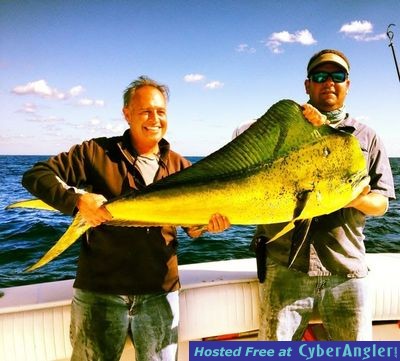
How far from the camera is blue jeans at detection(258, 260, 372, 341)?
2.32m

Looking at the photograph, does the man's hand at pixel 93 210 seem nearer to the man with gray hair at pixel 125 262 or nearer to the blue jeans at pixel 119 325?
the man with gray hair at pixel 125 262

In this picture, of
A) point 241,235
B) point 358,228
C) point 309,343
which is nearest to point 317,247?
point 358,228

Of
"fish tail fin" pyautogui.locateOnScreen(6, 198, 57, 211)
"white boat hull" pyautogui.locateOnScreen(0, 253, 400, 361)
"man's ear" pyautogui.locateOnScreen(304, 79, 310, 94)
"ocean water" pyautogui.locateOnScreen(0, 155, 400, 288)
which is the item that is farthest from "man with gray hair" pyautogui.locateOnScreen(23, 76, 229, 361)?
"ocean water" pyautogui.locateOnScreen(0, 155, 400, 288)

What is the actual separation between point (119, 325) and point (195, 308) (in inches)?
32.8

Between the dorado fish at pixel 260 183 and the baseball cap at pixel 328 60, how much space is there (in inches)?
32.2

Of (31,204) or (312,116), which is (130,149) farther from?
(312,116)

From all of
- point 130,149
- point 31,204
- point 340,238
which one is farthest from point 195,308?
point 31,204

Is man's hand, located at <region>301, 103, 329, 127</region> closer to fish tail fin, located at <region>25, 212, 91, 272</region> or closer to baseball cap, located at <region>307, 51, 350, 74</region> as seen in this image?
baseball cap, located at <region>307, 51, 350, 74</region>

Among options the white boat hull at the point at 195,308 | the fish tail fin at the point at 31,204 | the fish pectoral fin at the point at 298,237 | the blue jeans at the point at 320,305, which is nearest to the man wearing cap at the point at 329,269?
the blue jeans at the point at 320,305

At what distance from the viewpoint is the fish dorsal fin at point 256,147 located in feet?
5.58

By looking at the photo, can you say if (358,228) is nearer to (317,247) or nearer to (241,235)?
(317,247)

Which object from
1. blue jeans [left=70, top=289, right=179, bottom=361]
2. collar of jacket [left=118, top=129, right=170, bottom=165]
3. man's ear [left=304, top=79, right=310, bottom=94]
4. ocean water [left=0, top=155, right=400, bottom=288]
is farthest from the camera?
ocean water [left=0, top=155, right=400, bottom=288]

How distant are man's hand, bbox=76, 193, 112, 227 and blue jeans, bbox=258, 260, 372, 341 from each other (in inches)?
46.0

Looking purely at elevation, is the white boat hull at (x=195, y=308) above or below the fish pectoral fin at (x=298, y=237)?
below
